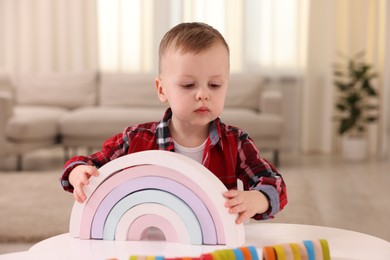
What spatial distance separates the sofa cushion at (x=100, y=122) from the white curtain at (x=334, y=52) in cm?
202

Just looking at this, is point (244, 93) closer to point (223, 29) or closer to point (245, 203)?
point (223, 29)

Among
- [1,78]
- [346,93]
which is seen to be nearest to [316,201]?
[346,93]

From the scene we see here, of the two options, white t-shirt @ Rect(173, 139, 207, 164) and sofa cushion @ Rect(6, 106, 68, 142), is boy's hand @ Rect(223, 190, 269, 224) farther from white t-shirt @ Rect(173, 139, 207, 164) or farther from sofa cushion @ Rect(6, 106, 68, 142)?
sofa cushion @ Rect(6, 106, 68, 142)

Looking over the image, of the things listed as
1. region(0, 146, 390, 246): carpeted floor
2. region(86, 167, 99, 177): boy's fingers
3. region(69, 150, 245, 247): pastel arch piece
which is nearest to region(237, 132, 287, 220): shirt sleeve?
region(69, 150, 245, 247): pastel arch piece

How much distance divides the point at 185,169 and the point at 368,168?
187 inches

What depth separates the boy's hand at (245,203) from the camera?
128cm

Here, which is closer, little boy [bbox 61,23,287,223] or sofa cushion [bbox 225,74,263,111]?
little boy [bbox 61,23,287,223]

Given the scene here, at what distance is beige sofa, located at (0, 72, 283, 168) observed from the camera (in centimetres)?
531

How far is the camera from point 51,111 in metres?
5.93

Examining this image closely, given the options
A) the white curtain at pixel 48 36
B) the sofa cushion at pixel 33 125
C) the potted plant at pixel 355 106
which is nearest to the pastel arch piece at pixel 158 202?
the sofa cushion at pixel 33 125

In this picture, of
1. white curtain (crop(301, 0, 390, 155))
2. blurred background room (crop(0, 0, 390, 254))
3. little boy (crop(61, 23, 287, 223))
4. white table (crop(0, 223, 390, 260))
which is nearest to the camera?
white table (crop(0, 223, 390, 260))

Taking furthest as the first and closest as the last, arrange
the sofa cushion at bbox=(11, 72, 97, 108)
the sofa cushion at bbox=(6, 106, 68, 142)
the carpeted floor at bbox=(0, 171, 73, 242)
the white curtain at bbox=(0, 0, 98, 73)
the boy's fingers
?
1. the white curtain at bbox=(0, 0, 98, 73)
2. the sofa cushion at bbox=(11, 72, 97, 108)
3. the sofa cushion at bbox=(6, 106, 68, 142)
4. the carpeted floor at bbox=(0, 171, 73, 242)
5. the boy's fingers

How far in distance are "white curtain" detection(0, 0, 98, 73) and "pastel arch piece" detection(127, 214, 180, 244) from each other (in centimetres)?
594

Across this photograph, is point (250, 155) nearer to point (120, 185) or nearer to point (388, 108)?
point (120, 185)
